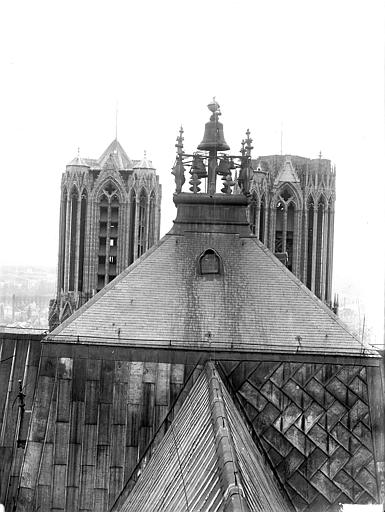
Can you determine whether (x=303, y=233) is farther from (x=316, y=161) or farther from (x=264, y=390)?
(x=264, y=390)

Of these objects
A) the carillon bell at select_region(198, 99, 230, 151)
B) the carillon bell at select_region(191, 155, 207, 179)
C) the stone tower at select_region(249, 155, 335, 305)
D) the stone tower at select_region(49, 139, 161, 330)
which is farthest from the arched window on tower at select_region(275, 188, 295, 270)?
the carillon bell at select_region(191, 155, 207, 179)

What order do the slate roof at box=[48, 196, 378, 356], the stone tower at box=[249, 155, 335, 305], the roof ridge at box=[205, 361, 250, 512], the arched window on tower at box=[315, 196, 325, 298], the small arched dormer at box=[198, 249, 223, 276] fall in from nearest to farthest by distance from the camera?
the roof ridge at box=[205, 361, 250, 512], the slate roof at box=[48, 196, 378, 356], the small arched dormer at box=[198, 249, 223, 276], the stone tower at box=[249, 155, 335, 305], the arched window on tower at box=[315, 196, 325, 298]

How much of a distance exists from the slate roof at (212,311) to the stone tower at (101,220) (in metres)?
59.8

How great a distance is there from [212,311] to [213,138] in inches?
252

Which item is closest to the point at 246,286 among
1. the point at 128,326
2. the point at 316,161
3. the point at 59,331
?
the point at 128,326

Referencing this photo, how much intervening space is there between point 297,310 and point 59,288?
6426 centimetres

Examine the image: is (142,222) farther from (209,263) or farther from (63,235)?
(209,263)

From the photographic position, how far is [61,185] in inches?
3413

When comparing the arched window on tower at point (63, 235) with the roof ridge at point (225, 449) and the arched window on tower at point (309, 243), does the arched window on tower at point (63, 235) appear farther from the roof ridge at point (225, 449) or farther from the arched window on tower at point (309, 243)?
the roof ridge at point (225, 449)

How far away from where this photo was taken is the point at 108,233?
292 feet

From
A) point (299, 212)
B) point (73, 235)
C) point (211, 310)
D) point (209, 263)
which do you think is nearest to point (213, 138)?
point (209, 263)

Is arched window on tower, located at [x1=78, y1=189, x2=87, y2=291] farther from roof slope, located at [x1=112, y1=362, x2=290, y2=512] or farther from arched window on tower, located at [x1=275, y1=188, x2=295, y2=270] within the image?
roof slope, located at [x1=112, y1=362, x2=290, y2=512]

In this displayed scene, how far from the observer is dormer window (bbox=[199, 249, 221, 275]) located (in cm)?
2622

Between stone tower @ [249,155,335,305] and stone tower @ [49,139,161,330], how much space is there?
11212 millimetres
